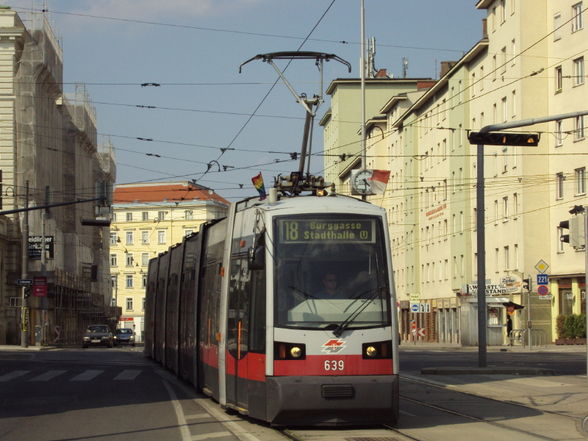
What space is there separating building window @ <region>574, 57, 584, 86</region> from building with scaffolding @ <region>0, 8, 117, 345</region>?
1086 inches

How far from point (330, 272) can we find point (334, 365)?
3.98 feet

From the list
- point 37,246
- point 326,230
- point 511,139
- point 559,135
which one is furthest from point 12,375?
point 37,246

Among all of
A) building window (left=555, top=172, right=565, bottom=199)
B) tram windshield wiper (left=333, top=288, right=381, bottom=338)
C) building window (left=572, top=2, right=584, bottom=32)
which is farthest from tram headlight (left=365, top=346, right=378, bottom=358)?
building window (left=555, top=172, right=565, bottom=199)

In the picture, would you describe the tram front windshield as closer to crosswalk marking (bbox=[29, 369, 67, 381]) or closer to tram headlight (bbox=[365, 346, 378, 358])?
tram headlight (bbox=[365, 346, 378, 358])

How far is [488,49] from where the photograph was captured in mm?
68812

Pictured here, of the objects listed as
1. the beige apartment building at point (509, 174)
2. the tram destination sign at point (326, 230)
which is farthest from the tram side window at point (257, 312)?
the beige apartment building at point (509, 174)

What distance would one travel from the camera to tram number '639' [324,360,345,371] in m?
15.0

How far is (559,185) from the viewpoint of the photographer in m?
60.1

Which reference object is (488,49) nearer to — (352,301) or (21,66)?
(21,66)

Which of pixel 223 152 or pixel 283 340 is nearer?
pixel 283 340

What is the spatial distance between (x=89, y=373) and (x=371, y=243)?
1652 centimetres

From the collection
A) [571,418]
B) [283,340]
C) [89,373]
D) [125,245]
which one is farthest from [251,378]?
[125,245]

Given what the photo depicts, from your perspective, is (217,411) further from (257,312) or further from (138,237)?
(138,237)

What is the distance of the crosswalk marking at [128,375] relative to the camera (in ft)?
92.5
